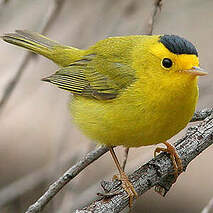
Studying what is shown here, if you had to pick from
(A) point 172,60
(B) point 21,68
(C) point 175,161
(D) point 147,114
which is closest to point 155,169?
(C) point 175,161

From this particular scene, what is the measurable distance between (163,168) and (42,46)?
7.59 ft

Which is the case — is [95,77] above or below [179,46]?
below

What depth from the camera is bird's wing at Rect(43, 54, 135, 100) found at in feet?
16.9

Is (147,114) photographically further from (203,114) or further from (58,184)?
(58,184)

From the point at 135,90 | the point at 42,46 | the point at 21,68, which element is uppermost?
the point at 42,46

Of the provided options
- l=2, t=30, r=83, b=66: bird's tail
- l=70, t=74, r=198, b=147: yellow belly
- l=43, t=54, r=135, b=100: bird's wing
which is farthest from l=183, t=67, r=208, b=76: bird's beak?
l=2, t=30, r=83, b=66: bird's tail

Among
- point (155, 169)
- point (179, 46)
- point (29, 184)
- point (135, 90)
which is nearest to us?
point (179, 46)

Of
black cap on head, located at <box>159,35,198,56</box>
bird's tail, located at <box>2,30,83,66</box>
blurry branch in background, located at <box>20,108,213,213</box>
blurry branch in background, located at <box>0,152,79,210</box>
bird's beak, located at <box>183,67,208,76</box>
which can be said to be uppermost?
black cap on head, located at <box>159,35,198,56</box>

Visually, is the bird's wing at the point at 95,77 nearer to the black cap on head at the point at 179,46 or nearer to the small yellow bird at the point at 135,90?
the small yellow bird at the point at 135,90

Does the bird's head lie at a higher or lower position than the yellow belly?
higher

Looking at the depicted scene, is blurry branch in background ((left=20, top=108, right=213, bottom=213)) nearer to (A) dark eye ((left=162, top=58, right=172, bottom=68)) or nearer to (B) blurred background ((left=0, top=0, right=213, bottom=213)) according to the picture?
(A) dark eye ((left=162, top=58, right=172, bottom=68))

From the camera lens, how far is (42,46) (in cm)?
627

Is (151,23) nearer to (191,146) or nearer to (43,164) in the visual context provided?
(191,146)

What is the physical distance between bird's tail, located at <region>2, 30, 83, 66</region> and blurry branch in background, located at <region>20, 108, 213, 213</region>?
1.58m
